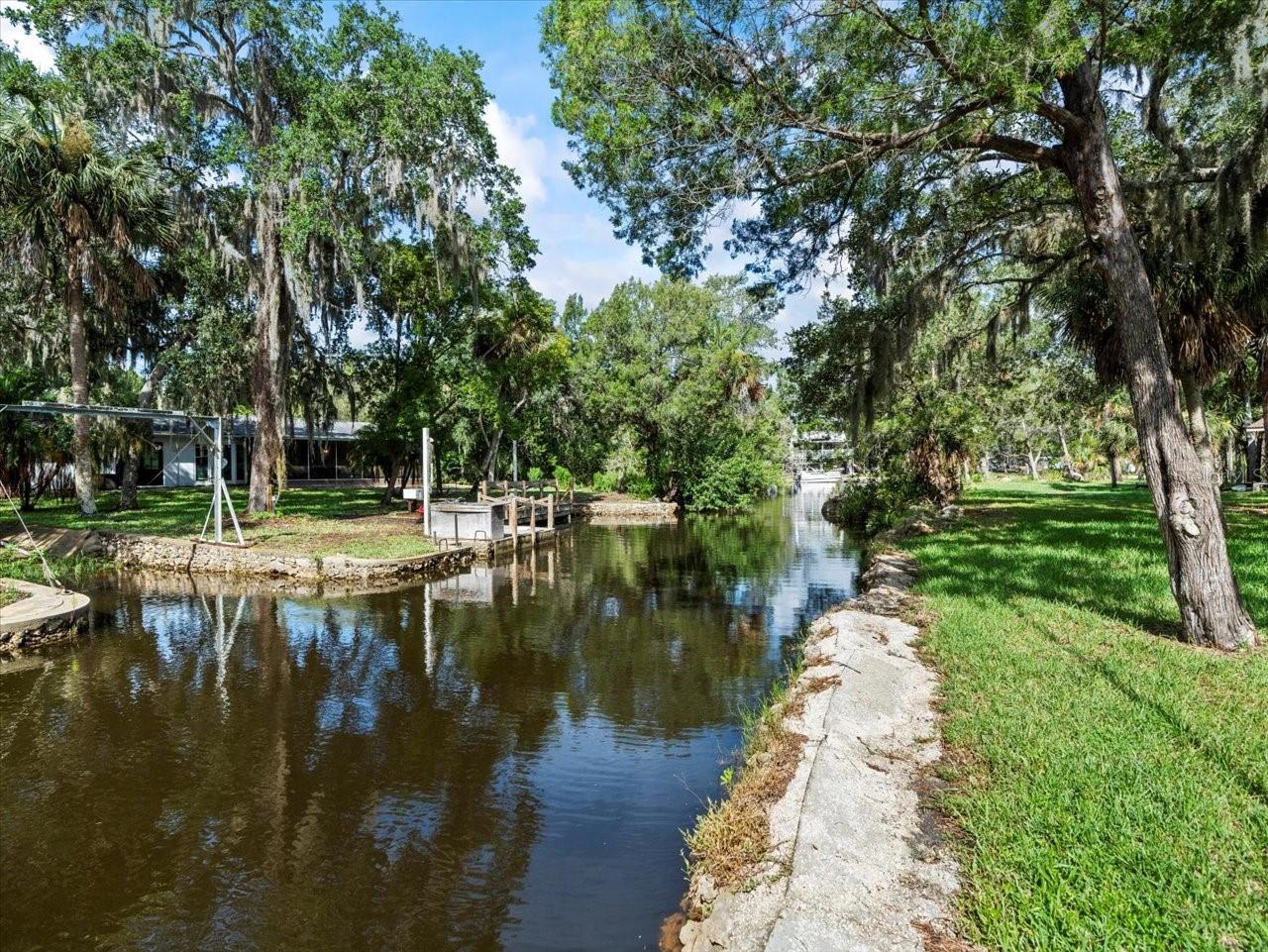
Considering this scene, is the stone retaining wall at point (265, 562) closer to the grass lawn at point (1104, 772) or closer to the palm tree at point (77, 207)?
the palm tree at point (77, 207)

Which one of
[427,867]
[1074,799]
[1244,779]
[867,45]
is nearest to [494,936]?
[427,867]

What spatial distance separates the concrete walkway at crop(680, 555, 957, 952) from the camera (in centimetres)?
264

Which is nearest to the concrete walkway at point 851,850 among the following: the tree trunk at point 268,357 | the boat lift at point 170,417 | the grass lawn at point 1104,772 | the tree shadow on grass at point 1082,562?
the grass lawn at point 1104,772

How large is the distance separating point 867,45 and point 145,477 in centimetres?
3147

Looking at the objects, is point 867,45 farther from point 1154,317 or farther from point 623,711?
point 623,711

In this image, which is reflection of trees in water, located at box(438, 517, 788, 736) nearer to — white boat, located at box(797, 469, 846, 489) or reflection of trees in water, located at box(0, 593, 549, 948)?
reflection of trees in water, located at box(0, 593, 549, 948)

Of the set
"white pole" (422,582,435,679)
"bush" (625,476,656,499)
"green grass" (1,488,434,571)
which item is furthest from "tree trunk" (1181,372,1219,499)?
"bush" (625,476,656,499)

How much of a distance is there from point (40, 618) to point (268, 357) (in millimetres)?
9782

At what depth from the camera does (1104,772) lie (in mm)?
3426

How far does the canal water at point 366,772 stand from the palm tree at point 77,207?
8523mm

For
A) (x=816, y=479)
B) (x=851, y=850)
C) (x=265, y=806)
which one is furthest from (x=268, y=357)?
(x=816, y=479)

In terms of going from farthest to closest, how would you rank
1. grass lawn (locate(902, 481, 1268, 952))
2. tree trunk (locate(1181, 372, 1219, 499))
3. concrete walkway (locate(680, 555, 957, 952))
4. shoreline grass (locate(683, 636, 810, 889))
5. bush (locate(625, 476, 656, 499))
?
bush (locate(625, 476, 656, 499)) < tree trunk (locate(1181, 372, 1219, 499)) < shoreline grass (locate(683, 636, 810, 889)) < concrete walkway (locate(680, 555, 957, 952)) < grass lawn (locate(902, 481, 1268, 952))

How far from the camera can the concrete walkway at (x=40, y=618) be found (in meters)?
7.80

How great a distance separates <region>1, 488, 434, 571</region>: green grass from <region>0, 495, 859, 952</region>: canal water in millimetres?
3311
